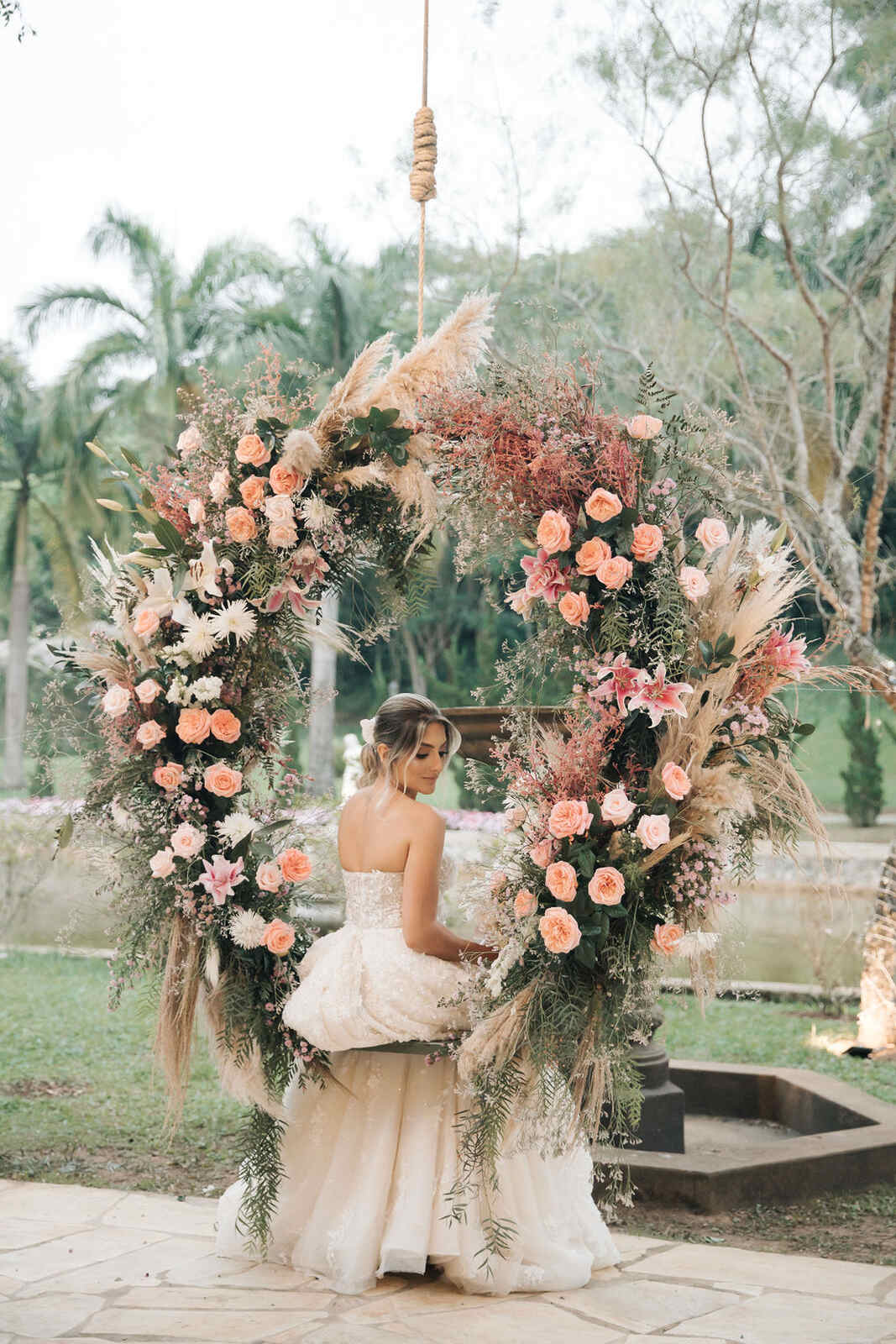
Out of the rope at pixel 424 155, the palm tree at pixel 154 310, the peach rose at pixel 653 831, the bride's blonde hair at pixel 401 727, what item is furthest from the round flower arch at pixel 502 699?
the palm tree at pixel 154 310

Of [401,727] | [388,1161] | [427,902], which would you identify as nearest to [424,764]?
[401,727]

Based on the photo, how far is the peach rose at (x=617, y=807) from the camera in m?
3.29

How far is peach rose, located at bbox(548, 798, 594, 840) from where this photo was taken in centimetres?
333

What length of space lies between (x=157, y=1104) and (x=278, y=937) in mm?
2836

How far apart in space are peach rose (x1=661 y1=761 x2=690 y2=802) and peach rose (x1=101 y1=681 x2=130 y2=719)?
162cm

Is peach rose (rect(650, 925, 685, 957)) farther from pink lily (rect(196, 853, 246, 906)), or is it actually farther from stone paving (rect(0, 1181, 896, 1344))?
pink lily (rect(196, 853, 246, 906))

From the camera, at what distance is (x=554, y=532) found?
3504mm

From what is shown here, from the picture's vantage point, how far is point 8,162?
89.1ft

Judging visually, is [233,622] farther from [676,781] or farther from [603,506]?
[676,781]

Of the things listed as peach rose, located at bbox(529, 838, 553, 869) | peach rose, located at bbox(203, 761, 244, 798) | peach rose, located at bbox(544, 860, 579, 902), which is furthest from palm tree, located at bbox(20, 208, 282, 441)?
peach rose, located at bbox(544, 860, 579, 902)

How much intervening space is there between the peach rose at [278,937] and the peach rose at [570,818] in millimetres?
987

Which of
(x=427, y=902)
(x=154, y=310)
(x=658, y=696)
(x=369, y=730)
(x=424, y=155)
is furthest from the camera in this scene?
(x=154, y=310)

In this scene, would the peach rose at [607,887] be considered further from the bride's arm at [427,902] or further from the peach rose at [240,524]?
the peach rose at [240,524]

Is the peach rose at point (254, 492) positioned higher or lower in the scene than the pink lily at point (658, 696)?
higher
